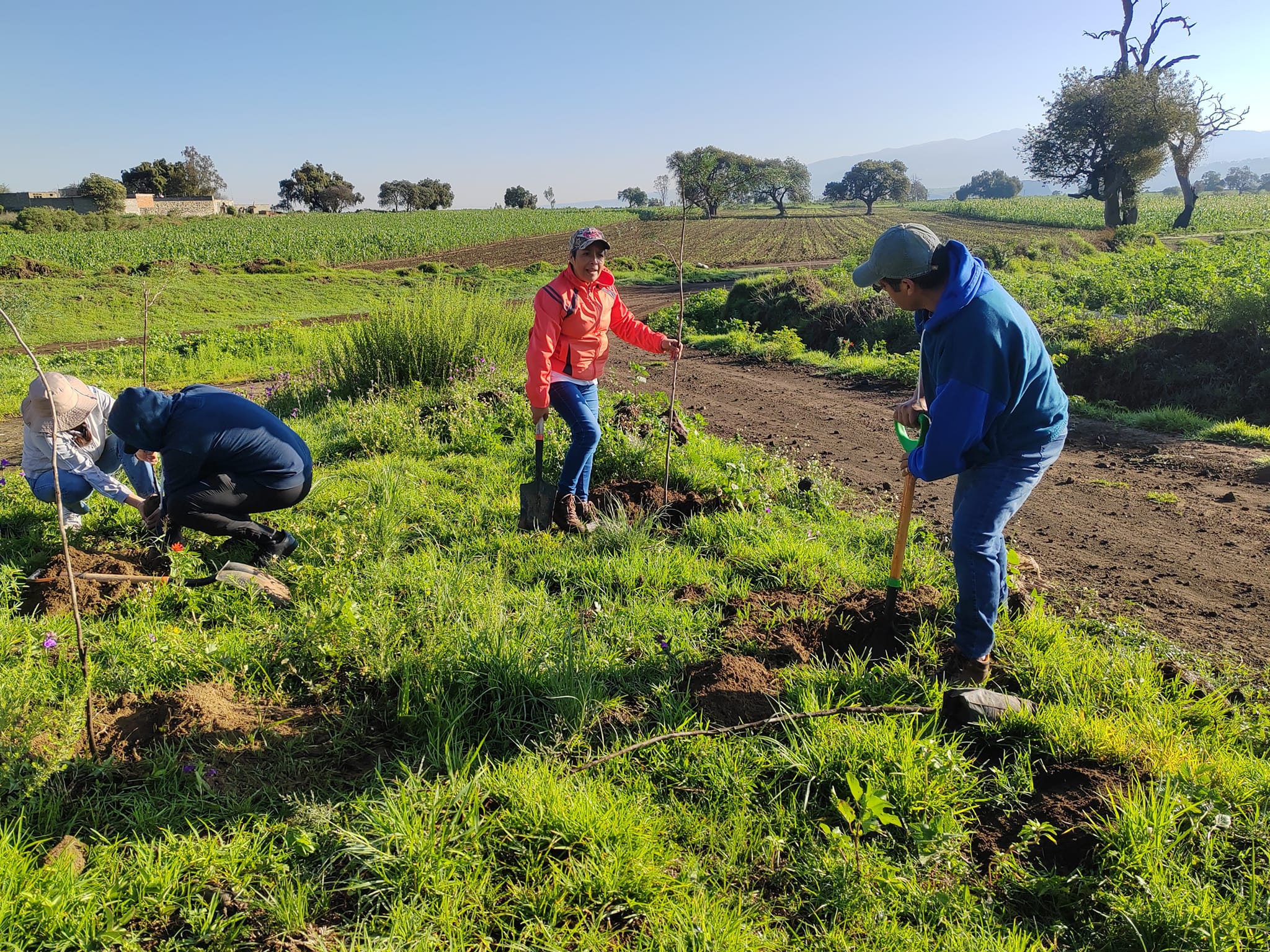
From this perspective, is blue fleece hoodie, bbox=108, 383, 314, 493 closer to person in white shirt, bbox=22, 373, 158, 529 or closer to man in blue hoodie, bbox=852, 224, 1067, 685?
person in white shirt, bbox=22, 373, 158, 529

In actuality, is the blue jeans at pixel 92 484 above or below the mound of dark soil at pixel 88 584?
above

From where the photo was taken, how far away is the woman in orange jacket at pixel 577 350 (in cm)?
439

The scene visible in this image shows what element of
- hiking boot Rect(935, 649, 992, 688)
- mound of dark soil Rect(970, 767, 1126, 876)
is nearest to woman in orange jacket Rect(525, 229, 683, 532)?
hiking boot Rect(935, 649, 992, 688)

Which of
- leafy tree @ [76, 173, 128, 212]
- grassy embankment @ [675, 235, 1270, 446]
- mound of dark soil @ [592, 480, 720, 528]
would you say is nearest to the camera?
mound of dark soil @ [592, 480, 720, 528]

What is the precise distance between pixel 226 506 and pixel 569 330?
2.34 meters

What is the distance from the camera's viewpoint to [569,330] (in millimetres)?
4465

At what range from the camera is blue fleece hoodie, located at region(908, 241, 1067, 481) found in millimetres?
2531

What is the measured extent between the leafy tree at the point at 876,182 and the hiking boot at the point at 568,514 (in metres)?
96.7

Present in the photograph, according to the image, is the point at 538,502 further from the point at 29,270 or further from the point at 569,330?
the point at 29,270

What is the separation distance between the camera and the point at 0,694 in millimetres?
2564

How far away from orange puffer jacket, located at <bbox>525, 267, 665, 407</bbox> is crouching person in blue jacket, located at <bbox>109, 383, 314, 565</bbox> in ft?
5.39

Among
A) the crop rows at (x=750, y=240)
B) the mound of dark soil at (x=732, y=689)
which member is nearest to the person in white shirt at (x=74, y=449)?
the mound of dark soil at (x=732, y=689)

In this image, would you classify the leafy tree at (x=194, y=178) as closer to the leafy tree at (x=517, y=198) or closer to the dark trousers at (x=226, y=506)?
the leafy tree at (x=517, y=198)

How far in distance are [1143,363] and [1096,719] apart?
7887mm
